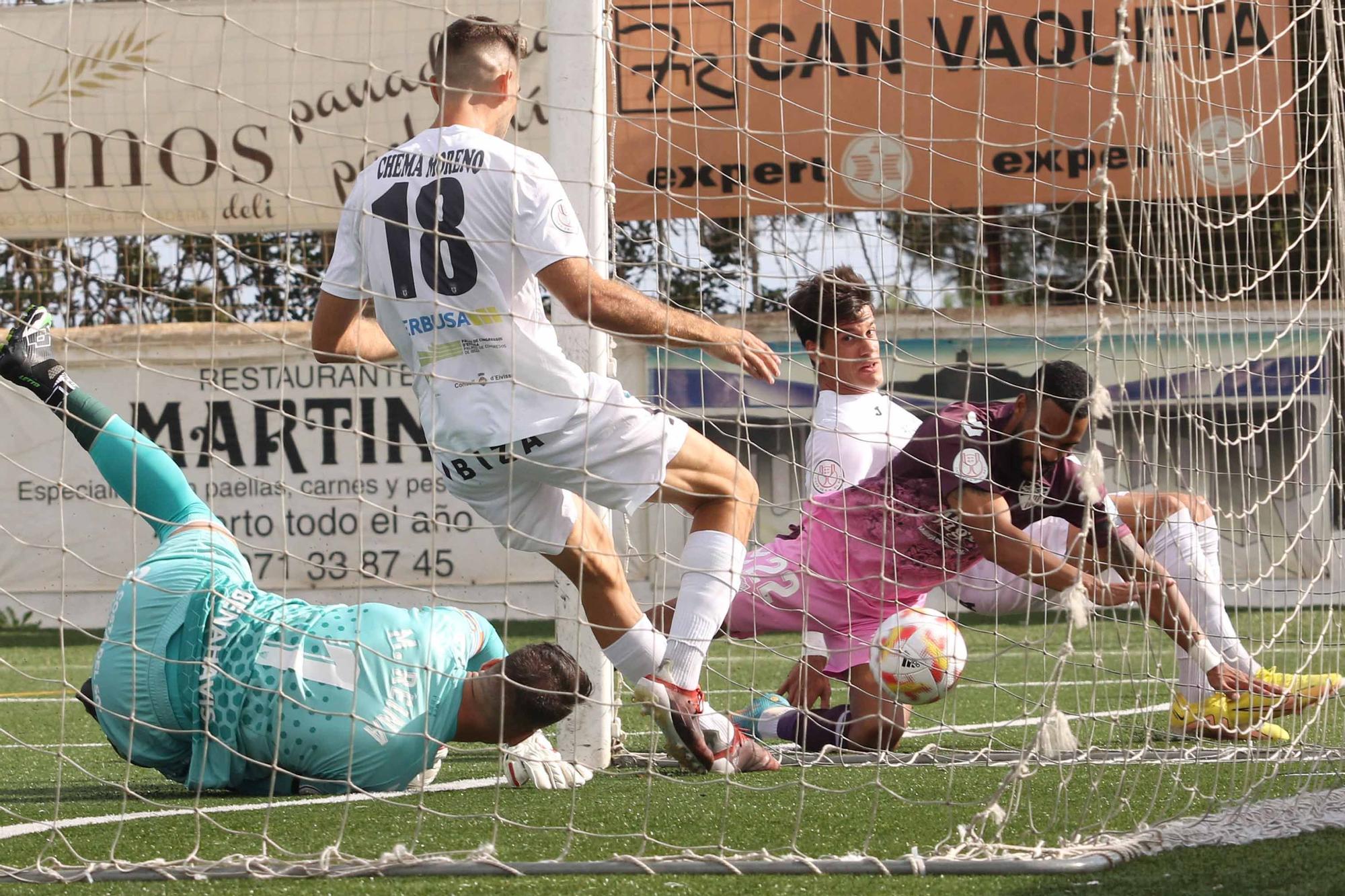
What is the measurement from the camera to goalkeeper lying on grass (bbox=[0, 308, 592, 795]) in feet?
10.4

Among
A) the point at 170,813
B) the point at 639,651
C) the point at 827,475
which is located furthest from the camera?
the point at 827,475

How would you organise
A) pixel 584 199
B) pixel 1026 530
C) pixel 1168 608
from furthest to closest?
1. pixel 1026 530
2. pixel 1168 608
3. pixel 584 199

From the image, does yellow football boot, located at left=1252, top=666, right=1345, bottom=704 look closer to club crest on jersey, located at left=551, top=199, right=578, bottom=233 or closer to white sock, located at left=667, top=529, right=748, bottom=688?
white sock, located at left=667, top=529, right=748, bottom=688

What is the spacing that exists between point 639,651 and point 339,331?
3.38 feet

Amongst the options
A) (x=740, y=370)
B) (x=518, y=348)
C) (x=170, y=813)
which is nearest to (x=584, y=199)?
(x=740, y=370)

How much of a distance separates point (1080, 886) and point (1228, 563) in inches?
167

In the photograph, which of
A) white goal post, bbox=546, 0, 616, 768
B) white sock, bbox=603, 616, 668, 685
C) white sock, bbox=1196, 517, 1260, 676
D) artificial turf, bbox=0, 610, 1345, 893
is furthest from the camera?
white sock, bbox=1196, 517, 1260, 676

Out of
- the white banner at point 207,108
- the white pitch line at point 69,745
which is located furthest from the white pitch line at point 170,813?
the white banner at point 207,108

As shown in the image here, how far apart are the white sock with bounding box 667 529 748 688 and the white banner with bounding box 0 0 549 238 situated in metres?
5.34

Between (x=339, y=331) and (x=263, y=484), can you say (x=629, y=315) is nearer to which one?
(x=339, y=331)

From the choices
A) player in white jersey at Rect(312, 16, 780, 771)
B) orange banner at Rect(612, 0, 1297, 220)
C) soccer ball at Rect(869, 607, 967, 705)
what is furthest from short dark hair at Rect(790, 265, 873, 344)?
orange banner at Rect(612, 0, 1297, 220)

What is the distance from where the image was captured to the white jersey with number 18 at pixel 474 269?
3.12 metres

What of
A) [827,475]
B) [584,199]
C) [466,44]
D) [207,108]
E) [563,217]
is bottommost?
[827,475]

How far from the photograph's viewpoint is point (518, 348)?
3.19 m
